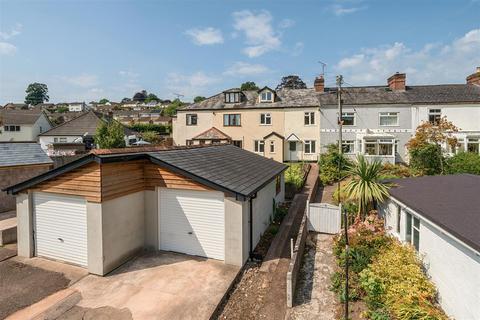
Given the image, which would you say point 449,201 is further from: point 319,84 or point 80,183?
point 319,84

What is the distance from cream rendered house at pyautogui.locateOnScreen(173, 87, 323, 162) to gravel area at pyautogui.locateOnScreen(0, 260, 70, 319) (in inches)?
1023

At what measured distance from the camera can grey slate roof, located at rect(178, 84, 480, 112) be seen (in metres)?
29.3

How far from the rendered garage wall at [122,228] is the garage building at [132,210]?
0.11 ft

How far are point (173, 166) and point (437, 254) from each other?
335 inches

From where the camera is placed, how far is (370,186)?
12711mm

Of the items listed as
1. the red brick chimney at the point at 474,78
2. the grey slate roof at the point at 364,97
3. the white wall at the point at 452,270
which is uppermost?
the red brick chimney at the point at 474,78

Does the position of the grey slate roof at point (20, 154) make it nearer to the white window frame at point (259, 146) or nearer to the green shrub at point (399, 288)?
the green shrub at point (399, 288)

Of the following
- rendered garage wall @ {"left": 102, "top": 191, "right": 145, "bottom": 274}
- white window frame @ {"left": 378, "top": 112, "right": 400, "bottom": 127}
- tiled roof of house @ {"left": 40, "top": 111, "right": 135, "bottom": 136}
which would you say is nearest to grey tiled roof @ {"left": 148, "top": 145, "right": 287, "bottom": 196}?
rendered garage wall @ {"left": 102, "top": 191, "right": 145, "bottom": 274}

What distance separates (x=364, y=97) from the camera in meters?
31.3

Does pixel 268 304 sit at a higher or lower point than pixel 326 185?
lower

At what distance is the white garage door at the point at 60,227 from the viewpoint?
9.62 metres

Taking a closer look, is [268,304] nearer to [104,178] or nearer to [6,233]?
[104,178]

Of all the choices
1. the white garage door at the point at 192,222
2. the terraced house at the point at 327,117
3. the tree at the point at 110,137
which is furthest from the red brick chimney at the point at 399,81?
the tree at the point at 110,137

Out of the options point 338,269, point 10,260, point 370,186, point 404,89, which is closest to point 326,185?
point 370,186
